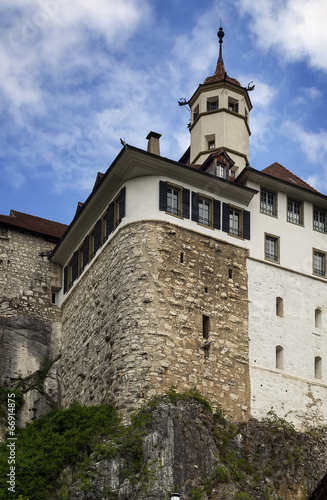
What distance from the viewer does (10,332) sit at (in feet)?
155

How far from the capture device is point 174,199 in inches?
1715

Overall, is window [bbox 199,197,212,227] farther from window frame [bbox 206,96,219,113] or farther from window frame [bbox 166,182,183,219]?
window frame [bbox 206,96,219,113]

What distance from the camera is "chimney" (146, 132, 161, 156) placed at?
4572 centimetres

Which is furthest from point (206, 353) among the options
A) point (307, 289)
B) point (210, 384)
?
point (307, 289)

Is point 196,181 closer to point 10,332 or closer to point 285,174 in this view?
point 285,174

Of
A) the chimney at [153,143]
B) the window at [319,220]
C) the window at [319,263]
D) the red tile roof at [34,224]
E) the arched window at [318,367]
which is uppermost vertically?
the chimney at [153,143]

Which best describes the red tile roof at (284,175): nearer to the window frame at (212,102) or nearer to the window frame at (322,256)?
the window frame at (322,256)

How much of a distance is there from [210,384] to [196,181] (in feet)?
30.2

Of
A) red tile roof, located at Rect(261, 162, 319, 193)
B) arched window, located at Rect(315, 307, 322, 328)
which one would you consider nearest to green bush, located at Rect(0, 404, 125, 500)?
arched window, located at Rect(315, 307, 322, 328)

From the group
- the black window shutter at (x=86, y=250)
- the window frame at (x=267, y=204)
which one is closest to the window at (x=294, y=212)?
the window frame at (x=267, y=204)

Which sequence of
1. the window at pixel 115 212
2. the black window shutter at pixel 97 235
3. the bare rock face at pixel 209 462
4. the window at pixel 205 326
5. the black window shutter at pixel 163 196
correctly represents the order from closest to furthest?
1. the bare rock face at pixel 209 462
2. the window at pixel 205 326
3. the black window shutter at pixel 163 196
4. the window at pixel 115 212
5. the black window shutter at pixel 97 235

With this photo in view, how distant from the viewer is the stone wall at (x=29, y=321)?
4591cm

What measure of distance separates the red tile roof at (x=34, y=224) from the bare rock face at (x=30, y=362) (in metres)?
5.02

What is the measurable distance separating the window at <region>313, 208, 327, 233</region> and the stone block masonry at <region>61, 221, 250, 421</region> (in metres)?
4.78
